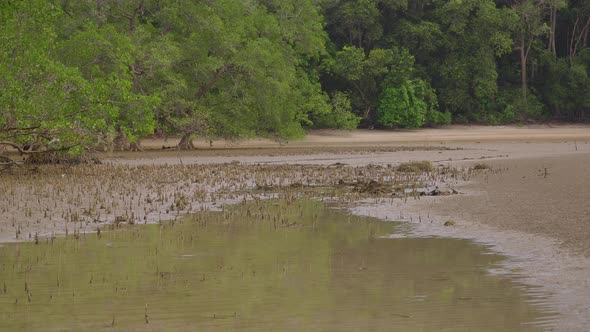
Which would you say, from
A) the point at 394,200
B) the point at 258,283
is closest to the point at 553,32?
the point at 394,200

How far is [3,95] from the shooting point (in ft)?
72.9

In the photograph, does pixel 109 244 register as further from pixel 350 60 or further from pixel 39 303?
pixel 350 60

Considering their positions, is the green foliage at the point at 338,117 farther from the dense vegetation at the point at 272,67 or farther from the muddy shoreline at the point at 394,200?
the muddy shoreline at the point at 394,200

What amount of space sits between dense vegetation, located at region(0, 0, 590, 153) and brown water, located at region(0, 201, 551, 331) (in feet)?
28.8

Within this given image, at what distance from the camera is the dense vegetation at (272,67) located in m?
25.2

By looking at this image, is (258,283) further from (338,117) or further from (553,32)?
(553,32)

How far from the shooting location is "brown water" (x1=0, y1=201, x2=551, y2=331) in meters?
7.61

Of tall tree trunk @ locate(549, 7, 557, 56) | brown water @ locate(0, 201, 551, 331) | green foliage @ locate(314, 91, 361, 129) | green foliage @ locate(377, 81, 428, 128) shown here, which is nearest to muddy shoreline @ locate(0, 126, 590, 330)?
brown water @ locate(0, 201, 551, 331)

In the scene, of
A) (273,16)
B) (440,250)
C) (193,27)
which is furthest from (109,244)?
(273,16)

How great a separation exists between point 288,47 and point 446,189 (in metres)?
27.9

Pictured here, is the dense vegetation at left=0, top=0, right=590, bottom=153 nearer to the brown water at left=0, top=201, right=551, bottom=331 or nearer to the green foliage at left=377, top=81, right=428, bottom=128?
the green foliage at left=377, top=81, right=428, bottom=128

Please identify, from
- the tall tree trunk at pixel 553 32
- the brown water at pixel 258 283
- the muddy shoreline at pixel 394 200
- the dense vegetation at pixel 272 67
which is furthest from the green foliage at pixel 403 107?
the brown water at pixel 258 283

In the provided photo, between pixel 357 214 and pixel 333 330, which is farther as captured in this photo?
pixel 357 214

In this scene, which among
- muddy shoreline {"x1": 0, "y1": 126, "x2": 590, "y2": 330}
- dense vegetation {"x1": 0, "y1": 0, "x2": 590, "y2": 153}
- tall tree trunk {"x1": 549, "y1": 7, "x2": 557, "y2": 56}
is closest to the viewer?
muddy shoreline {"x1": 0, "y1": 126, "x2": 590, "y2": 330}
